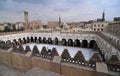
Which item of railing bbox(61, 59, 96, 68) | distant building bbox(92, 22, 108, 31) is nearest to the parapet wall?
railing bbox(61, 59, 96, 68)

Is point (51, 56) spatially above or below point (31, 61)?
above

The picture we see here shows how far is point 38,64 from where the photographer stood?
16.8 ft

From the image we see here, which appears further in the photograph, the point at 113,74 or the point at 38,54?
the point at 38,54

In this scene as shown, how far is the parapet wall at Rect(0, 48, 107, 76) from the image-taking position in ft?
13.0

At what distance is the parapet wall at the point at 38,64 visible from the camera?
13.0ft

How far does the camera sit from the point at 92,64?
3.86 metres

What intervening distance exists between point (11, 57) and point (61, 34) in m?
20.0

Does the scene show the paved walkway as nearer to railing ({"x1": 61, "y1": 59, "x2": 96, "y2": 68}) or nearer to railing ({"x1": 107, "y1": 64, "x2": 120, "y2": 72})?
railing ({"x1": 61, "y1": 59, "x2": 96, "y2": 68})

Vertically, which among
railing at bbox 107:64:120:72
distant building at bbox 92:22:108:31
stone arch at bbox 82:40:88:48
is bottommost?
stone arch at bbox 82:40:88:48

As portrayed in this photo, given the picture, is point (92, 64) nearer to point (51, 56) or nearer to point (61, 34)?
point (51, 56)

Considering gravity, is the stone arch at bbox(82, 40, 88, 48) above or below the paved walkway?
below

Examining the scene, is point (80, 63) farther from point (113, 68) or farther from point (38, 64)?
point (38, 64)

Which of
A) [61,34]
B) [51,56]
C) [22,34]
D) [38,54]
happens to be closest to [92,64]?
[51,56]

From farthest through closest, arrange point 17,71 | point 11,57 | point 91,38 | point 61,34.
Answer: point 61,34, point 91,38, point 11,57, point 17,71
